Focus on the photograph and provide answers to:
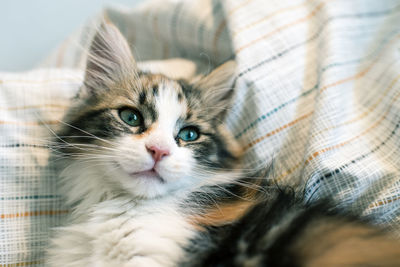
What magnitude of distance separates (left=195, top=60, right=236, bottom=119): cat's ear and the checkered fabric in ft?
0.10

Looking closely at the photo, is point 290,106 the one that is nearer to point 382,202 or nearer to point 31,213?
point 382,202

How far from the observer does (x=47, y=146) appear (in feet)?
3.37

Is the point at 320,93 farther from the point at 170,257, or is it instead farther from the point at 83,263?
the point at 83,263

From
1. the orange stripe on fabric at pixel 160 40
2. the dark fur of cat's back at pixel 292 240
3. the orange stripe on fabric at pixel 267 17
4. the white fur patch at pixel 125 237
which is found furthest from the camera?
the orange stripe on fabric at pixel 160 40

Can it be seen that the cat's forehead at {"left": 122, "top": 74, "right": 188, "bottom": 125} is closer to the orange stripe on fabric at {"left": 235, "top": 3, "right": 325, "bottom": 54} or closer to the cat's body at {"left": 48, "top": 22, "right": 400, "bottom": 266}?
the cat's body at {"left": 48, "top": 22, "right": 400, "bottom": 266}

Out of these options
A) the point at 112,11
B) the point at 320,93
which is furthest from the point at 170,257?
the point at 112,11

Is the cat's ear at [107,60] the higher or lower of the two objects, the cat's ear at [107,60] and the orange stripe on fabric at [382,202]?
the higher

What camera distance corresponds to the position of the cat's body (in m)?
0.83

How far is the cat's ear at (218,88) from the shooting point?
110cm

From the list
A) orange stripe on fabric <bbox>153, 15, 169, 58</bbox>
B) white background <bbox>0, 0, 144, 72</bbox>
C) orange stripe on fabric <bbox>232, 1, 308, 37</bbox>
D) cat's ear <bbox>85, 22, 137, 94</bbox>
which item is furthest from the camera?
white background <bbox>0, 0, 144, 72</bbox>

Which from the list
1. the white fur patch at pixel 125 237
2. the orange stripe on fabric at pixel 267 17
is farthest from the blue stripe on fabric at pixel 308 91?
the white fur patch at pixel 125 237

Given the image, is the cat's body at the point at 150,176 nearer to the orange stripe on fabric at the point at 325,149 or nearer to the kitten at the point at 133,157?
the kitten at the point at 133,157

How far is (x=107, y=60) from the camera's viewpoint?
3.54 feet

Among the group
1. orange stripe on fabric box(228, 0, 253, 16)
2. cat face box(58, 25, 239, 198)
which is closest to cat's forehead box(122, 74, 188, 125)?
cat face box(58, 25, 239, 198)
